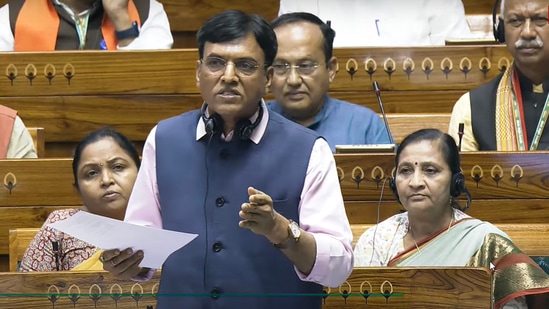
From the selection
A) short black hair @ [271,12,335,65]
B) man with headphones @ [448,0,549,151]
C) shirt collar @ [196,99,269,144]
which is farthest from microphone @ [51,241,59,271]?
man with headphones @ [448,0,549,151]

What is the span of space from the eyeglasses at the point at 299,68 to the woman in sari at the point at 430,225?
0.36 meters

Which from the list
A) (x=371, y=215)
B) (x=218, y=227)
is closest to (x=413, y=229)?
(x=371, y=215)

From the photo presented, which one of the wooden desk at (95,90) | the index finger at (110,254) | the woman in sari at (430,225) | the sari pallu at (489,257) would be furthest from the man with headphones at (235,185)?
the wooden desk at (95,90)

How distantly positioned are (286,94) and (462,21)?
82cm

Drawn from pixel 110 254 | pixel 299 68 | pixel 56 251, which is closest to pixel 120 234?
pixel 110 254

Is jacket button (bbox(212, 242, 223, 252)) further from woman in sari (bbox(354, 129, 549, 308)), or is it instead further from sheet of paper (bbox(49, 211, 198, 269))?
woman in sari (bbox(354, 129, 549, 308))

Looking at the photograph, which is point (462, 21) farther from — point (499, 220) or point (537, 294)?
point (537, 294)

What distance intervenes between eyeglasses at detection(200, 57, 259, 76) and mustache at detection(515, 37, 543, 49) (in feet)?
3.51

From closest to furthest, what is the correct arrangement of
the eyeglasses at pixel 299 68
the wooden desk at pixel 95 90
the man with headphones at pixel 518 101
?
the eyeglasses at pixel 299 68, the man with headphones at pixel 518 101, the wooden desk at pixel 95 90

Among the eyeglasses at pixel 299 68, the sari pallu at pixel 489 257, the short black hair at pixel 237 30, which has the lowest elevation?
the sari pallu at pixel 489 257

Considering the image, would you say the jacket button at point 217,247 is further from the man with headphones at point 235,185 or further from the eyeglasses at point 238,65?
the eyeglasses at point 238,65

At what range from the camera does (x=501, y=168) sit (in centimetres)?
221

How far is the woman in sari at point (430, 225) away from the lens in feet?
6.04

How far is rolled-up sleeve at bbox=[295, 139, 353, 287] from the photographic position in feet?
4.40
